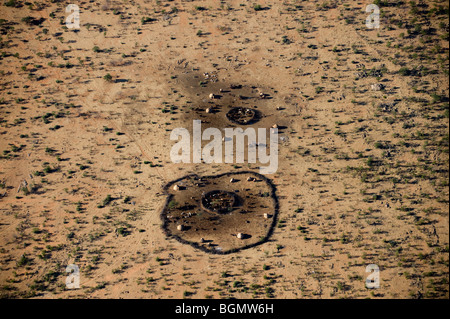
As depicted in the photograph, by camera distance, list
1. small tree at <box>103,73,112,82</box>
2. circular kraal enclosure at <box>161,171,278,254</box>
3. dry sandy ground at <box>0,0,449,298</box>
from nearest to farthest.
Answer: dry sandy ground at <box>0,0,449,298</box>, circular kraal enclosure at <box>161,171,278,254</box>, small tree at <box>103,73,112,82</box>

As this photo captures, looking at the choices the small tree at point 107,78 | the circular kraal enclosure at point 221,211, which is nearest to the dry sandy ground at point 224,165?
the small tree at point 107,78

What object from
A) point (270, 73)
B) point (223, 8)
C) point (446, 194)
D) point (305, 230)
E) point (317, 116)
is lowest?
point (305, 230)

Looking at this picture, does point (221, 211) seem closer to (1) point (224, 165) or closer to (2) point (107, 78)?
(1) point (224, 165)

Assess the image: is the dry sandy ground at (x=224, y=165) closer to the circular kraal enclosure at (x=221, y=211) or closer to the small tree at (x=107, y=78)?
the small tree at (x=107, y=78)

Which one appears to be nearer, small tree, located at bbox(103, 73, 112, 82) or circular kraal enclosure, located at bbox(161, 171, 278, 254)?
circular kraal enclosure, located at bbox(161, 171, 278, 254)

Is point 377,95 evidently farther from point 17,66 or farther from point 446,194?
point 17,66

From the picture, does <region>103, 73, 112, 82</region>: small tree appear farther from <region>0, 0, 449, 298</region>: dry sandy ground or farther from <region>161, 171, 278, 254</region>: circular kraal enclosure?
<region>161, 171, 278, 254</region>: circular kraal enclosure

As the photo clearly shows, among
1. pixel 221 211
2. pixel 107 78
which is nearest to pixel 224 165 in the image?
pixel 221 211

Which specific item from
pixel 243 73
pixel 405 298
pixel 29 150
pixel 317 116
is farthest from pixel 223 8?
pixel 405 298

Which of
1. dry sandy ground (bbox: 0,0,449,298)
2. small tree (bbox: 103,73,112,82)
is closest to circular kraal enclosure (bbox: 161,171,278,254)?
dry sandy ground (bbox: 0,0,449,298)
